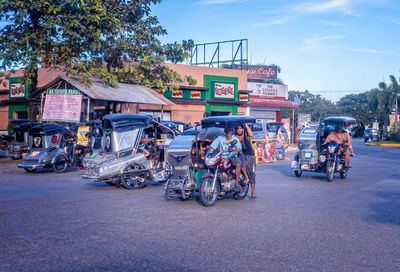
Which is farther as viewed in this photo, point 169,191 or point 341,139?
point 341,139

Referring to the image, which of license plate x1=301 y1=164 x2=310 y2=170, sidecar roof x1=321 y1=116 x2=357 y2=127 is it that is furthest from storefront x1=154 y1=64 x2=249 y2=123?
license plate x1=301 y1=164 x2=310 y2=170

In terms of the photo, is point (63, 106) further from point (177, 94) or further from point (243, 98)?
point (243, 98)

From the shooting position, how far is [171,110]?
3556 cm

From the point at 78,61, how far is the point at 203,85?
14592 millimetres

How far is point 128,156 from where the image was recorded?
1414cm

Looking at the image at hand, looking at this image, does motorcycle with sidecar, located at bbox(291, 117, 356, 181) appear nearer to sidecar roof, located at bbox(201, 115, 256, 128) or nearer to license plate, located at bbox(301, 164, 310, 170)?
license plate, located at bbox(301, 164, 310, 170)

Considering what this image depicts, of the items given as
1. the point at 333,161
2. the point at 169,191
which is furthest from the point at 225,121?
the point at 333,161

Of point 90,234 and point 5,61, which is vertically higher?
point 5,61

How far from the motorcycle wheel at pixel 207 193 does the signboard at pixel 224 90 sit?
89.9ft

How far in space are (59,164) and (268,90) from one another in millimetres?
32559

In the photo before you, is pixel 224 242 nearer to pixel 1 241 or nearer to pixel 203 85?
pixel 1 241

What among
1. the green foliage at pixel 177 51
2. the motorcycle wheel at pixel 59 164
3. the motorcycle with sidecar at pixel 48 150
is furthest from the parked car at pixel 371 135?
the motorcycle wheel at pixel 59 164

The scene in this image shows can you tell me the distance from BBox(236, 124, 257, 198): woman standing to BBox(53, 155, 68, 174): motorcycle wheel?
350 inches

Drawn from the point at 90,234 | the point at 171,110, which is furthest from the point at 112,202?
the point at 171,110
